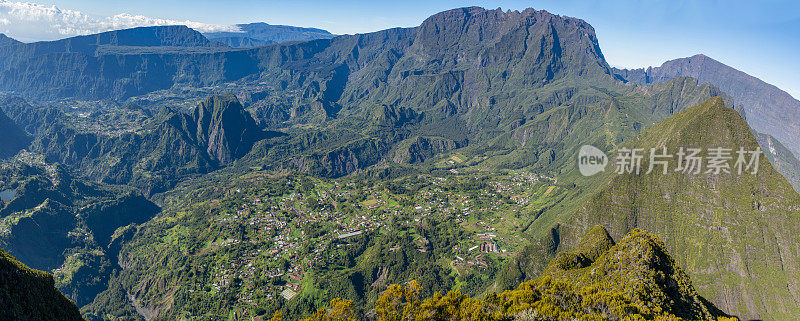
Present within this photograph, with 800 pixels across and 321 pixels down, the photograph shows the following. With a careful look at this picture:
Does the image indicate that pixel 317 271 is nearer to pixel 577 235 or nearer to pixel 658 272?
pixel 577 235

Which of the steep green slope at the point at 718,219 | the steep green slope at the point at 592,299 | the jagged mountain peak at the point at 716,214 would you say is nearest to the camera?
the steep green slope at the point at 592,299

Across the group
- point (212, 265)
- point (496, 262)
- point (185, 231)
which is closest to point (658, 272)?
point (496, 262)

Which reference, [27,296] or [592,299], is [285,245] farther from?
[592,299]

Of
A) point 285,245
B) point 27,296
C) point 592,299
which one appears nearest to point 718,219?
point 592,299

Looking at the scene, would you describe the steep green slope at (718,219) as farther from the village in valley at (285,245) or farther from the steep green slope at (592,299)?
the steep green slope at (592,299)

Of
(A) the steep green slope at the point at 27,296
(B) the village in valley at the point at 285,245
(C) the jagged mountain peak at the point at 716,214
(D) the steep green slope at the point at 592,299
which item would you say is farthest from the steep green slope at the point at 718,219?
(A) the steep green slope at the point at 27,296

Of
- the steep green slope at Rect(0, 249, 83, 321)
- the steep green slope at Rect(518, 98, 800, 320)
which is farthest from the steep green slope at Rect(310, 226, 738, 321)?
the steep green slope at Rect(518, 98, 800, 320)

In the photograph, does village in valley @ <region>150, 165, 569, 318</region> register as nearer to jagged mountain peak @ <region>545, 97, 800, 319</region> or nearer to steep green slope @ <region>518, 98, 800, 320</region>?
steep green slope @ <region>518, 98, 800, 320</region>
